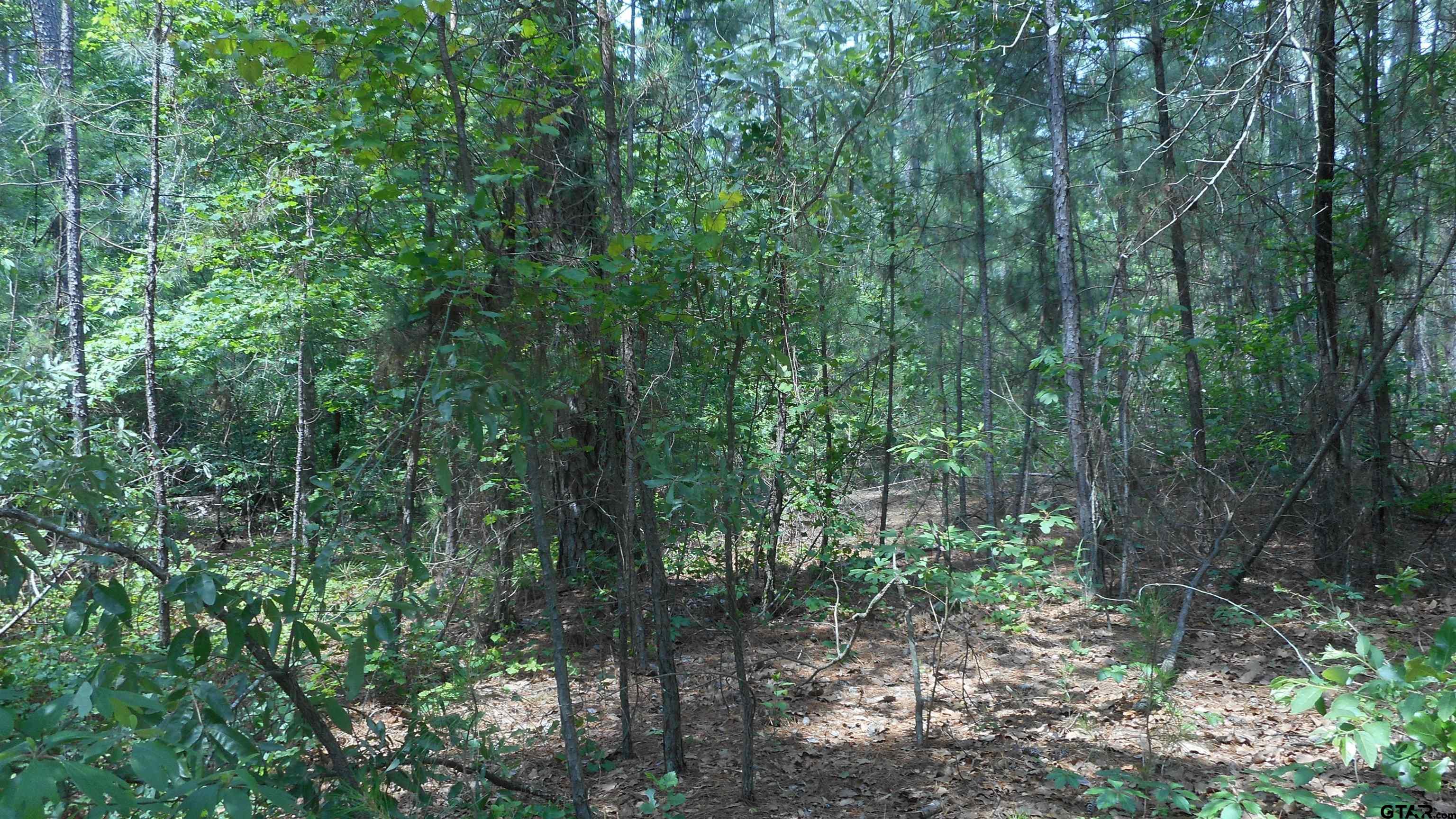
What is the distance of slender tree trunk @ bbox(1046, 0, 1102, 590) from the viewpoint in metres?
6.35

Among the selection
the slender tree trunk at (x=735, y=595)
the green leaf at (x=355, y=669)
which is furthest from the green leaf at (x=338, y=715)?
the slender tree trunk at (x=735, y=595)

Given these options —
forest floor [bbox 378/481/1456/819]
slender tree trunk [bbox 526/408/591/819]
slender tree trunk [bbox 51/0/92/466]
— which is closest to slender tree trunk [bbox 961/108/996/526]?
→ forest floor [bbox 378/481/1456/819]

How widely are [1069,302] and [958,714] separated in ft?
11.7

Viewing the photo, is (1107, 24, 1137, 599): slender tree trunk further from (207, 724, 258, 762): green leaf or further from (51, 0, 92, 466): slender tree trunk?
(51, 0, 92, 466): slender tree trunk

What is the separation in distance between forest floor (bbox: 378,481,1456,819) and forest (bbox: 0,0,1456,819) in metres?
0.05

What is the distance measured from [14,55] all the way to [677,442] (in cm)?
1930

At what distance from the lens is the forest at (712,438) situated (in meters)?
2.46

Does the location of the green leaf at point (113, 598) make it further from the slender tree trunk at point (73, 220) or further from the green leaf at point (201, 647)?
the slender tree trunk at point (73, 220)

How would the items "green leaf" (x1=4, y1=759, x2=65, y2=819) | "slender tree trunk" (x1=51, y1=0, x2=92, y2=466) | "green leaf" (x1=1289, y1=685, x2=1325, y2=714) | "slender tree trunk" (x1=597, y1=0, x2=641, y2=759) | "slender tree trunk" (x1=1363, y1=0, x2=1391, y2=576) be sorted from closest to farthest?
"green leaf" (x1=4, y1=759, x2=65, y2=819) < "green leaf" (x1=1289, y1=685, x2=1325, y2=714) < "slender tree trunk" (x1=597, y1=0, x2=641, y2=759) < "slender tree trunk" (x1=1363, y1=0, x2=1391, y2=576) < "slender tree trunk" (x1=51, y1=0, x2=92, y2=466)

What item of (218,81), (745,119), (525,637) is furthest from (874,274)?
(218,81)

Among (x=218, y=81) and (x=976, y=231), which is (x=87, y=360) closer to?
(x=218, y=81)

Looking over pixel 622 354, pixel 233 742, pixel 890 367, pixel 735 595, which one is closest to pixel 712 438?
pixel 622 354

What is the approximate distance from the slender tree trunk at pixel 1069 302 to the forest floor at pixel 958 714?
683 millimetres

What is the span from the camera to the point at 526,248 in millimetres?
3752
